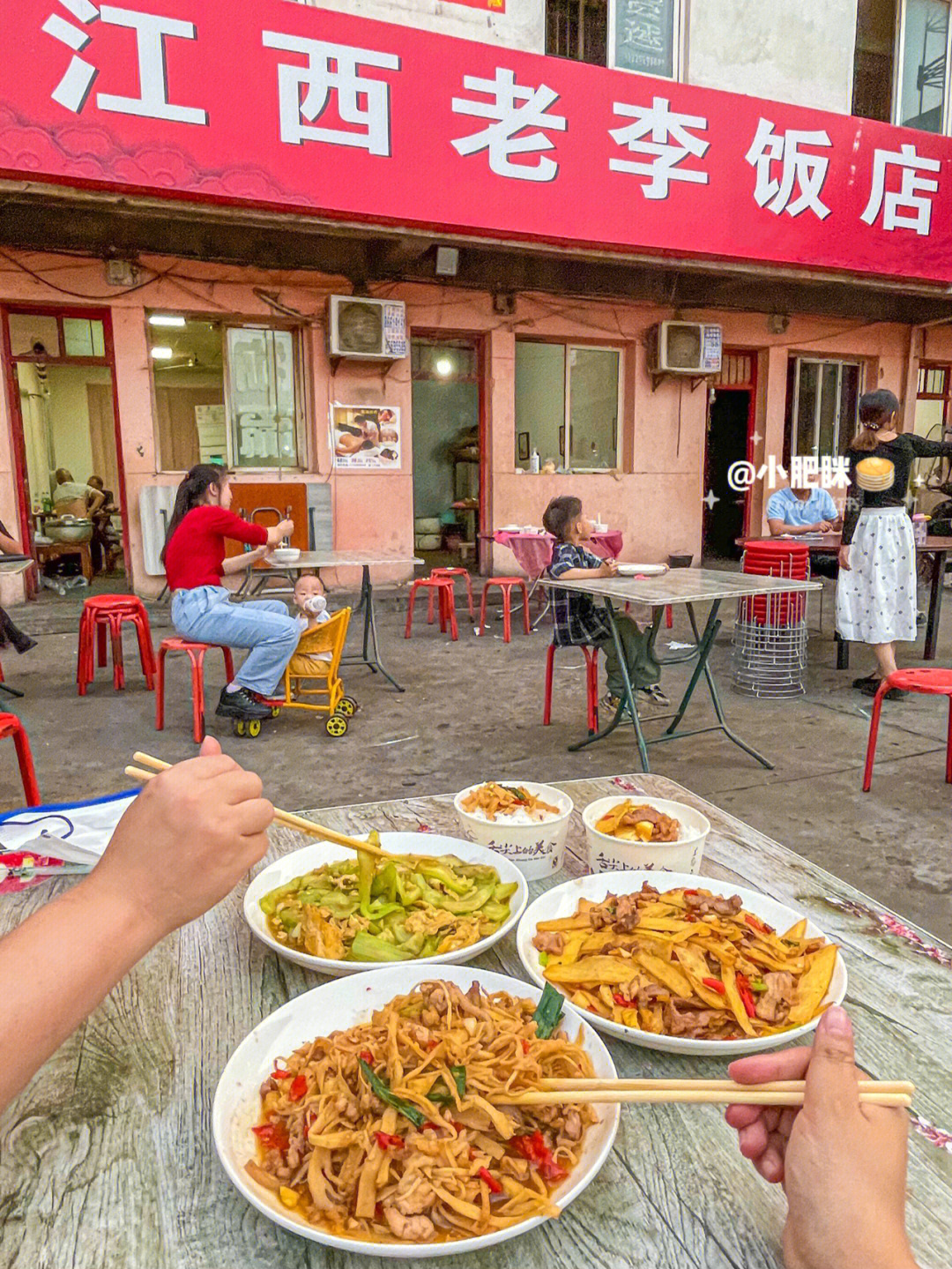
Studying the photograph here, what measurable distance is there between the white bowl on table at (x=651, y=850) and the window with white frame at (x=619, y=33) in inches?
405

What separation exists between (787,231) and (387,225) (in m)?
4.34

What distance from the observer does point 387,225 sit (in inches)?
292

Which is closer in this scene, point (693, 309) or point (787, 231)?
point (787, 231)

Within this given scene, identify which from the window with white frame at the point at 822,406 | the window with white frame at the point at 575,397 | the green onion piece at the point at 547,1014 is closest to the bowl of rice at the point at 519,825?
the green onion piece at the point at 547,1014

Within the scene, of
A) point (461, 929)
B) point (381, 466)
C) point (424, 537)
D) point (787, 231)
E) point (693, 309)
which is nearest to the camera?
point (461, 929)

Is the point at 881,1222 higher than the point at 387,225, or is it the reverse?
the point at 387,225

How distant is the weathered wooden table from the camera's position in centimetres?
77

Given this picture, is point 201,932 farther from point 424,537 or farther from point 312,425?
point 424,537

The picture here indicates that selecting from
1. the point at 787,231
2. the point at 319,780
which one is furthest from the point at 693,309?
the point at 319,780

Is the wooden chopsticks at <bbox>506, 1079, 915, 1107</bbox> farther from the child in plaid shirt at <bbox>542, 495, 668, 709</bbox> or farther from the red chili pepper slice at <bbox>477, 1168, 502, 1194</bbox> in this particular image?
the child in plaid shirt at <bbox>542, 495, 668, 709</bbox>

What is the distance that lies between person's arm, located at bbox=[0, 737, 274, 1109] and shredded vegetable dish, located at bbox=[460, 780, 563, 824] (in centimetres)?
78

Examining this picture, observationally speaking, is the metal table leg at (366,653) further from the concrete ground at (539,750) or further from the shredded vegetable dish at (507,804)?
the shredded vegetable dish at (507,804)

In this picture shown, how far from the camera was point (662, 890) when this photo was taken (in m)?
1.39

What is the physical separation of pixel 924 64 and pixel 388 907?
45.7ft
